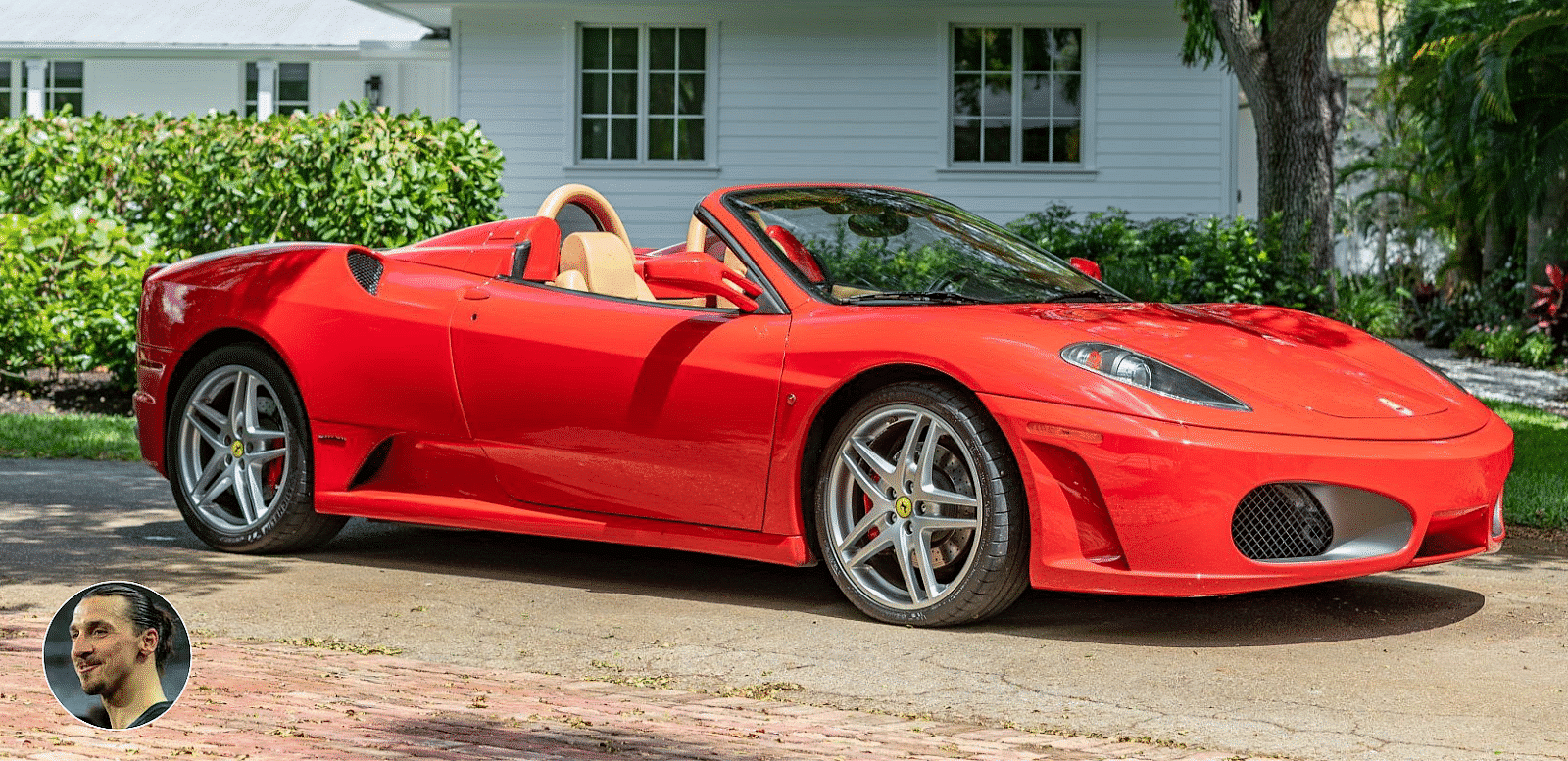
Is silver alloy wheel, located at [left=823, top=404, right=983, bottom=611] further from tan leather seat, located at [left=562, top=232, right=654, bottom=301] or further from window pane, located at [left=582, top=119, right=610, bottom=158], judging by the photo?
window pane, located at [left=582, top=119, right=610, bottom=158]

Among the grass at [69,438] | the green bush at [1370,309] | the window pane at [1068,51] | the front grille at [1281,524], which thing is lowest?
the grass at [69,438]

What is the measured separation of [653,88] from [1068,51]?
4.32 metres

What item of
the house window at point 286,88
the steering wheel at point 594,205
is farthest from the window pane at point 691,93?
the steering wheel at point 594,205

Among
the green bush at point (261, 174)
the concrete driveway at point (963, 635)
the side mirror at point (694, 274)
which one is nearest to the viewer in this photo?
the concrete driveway at point (963, 635)

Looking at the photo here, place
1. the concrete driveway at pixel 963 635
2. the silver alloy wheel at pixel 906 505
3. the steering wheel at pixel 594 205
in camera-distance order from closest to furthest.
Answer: the concrete driveway at pixel 963 635 < the silver alloy wheel at pixel 906 505 < the steering wheel at pixel 594 205

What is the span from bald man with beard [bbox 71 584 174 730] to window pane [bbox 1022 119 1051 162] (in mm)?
16380

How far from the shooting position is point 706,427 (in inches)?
220

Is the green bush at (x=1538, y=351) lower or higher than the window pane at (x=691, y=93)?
lower

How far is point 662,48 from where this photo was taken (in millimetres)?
18734

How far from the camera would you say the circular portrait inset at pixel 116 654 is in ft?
8.30

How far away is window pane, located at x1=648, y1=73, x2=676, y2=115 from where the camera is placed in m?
18.7

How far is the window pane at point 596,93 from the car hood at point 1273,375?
1358cm

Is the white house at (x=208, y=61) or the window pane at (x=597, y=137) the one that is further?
the white house at (x=208, y=61)

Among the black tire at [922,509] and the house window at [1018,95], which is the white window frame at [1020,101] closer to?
the house window at [1018,95]
